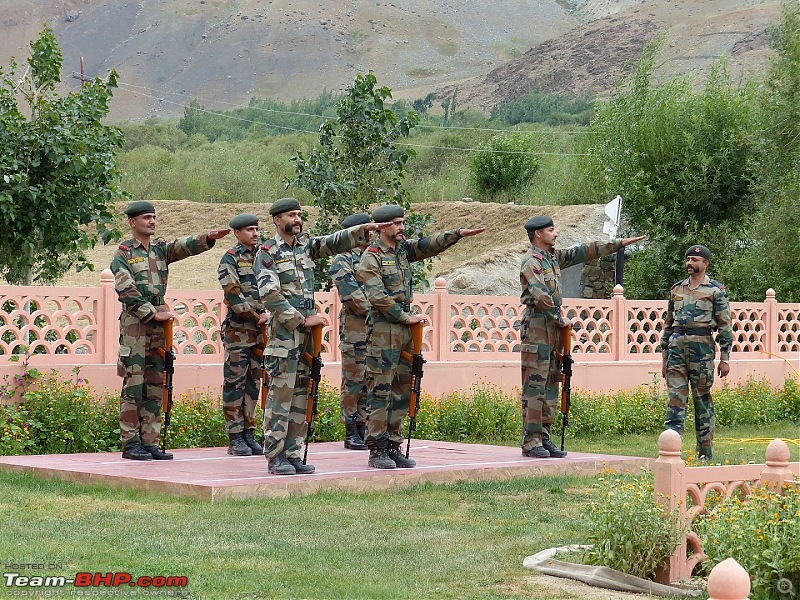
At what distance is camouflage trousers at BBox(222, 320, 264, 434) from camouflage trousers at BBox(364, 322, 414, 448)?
1.56 metres

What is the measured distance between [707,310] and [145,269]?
524 centimetres

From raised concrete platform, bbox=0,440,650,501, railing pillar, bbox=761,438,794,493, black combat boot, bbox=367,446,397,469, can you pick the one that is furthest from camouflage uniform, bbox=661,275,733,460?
railing pillar, bbox=761,438,794,493

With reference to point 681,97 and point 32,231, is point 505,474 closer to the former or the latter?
point 32,231

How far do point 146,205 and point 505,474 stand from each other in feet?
12.6

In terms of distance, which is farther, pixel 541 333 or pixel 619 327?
pixel 619 327

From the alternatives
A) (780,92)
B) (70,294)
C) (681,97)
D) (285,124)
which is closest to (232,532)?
(70,294)

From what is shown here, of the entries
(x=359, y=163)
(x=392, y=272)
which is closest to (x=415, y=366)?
(x=392, y=272)

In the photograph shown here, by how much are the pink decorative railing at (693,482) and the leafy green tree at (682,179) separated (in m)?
17.3

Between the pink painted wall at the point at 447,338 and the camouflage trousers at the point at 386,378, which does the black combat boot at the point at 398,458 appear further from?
the pink painted wall at the point at 447,338

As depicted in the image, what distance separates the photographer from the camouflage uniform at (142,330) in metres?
9.90

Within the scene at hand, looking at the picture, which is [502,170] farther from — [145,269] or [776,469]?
[776,469]

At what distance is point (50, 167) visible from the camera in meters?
12.5

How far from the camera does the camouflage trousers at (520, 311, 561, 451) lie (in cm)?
1057

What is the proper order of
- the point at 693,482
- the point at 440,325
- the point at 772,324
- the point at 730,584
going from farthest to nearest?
the point at 772,324, the point at 440,325, the point at 693,482, the point at 730,584
